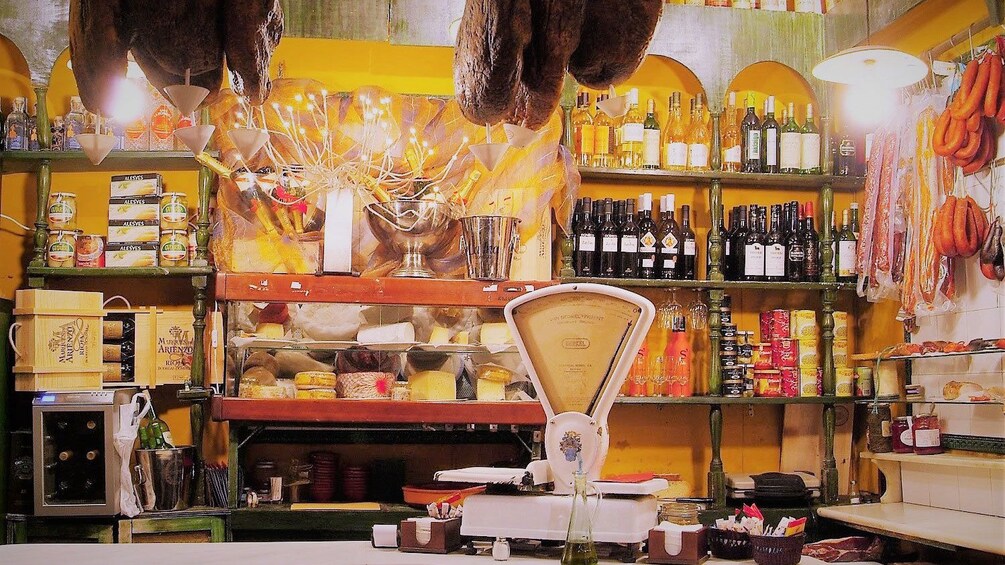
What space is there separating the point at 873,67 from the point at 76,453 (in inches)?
143

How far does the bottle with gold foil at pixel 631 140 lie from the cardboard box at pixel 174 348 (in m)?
2.24

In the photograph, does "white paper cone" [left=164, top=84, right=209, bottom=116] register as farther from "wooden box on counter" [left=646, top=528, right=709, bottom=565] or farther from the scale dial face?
"wooden box on counter" [left=646, top=528, right=709, bottom=565]

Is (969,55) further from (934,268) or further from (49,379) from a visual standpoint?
(49,379)

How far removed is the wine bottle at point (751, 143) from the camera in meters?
5.09

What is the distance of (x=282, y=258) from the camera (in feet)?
14.7

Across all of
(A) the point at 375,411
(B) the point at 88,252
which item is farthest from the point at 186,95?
(B) the point at 88,252

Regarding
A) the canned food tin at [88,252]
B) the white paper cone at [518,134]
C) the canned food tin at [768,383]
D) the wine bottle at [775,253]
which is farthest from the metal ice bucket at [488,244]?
the white paper cone at [518,134]

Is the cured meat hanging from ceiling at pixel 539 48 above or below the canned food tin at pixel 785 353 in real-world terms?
above

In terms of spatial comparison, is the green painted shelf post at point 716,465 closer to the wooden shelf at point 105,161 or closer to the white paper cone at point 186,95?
the wooden shelf at point 105,161

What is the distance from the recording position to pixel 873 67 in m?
3.93

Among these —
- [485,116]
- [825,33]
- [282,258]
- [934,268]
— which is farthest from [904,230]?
[485,116]

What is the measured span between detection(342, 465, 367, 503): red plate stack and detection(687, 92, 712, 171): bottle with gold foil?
2.21 meters

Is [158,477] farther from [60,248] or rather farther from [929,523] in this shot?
[929,523]

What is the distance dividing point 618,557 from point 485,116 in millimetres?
1204
